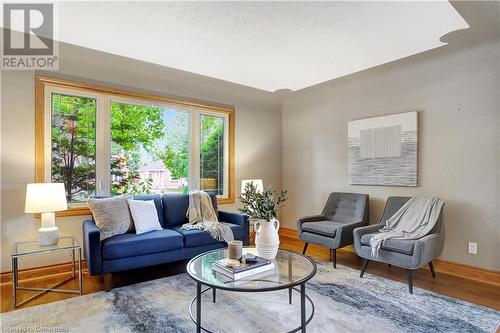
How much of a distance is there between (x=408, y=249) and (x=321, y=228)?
1.05 meters

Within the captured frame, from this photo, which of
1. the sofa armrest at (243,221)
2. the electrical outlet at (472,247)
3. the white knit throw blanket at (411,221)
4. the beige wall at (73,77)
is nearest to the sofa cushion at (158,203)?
the beige wall at (73,77)

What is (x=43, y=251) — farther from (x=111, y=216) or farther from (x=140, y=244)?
(x=140, y=244)

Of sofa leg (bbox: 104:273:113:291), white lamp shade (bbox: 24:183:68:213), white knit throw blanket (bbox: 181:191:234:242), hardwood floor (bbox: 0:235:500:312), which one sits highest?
white lamp shade (bbox: 24:183:68:213)

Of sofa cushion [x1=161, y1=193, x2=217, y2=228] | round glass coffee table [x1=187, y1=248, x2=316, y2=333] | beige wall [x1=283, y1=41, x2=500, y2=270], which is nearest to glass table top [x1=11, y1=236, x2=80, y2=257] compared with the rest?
sofa cushion [x1=161, y1=193, x2=217, y2=228]

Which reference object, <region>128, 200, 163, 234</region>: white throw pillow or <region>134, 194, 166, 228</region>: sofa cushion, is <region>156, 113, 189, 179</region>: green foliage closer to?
<region>134, 194, 166, 228</region>: sofa cushion

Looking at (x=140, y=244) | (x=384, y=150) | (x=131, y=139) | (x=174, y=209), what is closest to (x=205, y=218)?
(x=174, y=209)

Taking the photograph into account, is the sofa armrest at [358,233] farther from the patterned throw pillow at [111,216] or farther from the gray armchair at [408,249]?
the patterned throw pillow at [111,216]

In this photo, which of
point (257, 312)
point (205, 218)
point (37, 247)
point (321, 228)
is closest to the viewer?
point (257, 312)

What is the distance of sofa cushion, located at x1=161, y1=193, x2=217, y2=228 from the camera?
3.60 m

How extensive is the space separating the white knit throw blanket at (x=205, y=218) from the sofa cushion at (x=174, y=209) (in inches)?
3.0

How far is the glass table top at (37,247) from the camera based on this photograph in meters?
2.51

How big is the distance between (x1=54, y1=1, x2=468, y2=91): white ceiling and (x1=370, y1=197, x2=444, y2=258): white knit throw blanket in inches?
66.5

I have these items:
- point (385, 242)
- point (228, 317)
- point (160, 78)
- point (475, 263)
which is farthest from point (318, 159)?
point (228, 317)

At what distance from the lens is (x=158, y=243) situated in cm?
297
